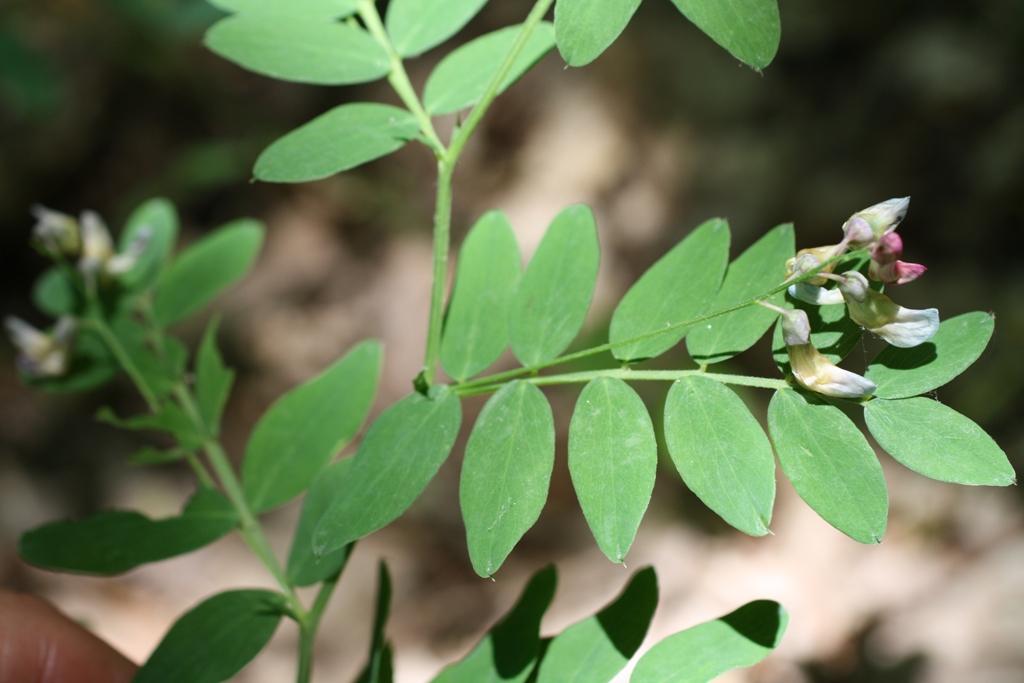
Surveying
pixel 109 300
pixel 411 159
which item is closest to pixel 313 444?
pixel 109 300

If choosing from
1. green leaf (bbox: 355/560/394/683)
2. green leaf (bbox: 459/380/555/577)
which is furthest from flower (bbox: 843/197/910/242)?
green leaf (bbox: 355/560/394/683)

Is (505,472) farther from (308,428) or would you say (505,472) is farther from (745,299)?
(308,428)

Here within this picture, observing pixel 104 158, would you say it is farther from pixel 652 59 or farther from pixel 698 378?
pixel 698 378

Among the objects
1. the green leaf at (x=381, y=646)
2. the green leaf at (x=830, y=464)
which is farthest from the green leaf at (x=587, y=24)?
the green leaf at (x=381, y=646)

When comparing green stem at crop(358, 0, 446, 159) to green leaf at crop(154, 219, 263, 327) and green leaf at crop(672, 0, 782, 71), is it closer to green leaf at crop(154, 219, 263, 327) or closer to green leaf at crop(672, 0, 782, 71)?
green leaf at crop(672, 0, 782, 71)

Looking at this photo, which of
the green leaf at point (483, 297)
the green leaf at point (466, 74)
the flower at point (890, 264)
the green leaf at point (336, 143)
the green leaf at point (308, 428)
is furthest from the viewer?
the green leaf at point (308, 428)

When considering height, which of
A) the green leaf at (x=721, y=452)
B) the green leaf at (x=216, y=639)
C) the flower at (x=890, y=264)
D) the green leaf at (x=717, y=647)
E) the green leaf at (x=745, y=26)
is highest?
the green leaf at (x=745, y=26)

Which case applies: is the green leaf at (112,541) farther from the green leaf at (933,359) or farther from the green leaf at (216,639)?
the green leaf at (933,359)

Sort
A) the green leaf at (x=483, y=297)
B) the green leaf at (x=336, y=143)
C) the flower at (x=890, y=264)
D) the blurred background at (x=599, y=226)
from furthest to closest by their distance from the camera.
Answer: the blurred background at (x=599, y=226) < the green leaf at (x=483, y=297) < the green leaf at (x=336, y=143) < the flower at (x=890, y=264)
